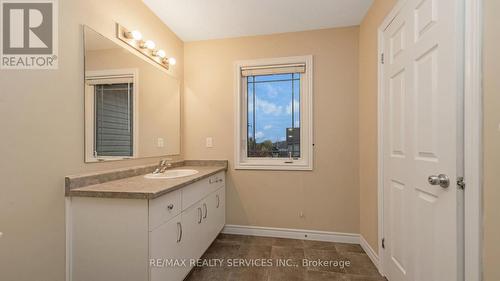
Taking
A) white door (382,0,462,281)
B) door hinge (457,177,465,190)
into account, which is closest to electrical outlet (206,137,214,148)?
white door (382,0,462,281)

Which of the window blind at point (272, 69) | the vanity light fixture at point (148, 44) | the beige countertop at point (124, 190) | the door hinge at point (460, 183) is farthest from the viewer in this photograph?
the window blind at point (272, 69)

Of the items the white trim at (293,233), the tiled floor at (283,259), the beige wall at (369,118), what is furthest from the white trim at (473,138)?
the white trim at (293,233)

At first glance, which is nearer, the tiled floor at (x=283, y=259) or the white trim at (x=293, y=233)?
the tiled floor at (x=283, y=259)

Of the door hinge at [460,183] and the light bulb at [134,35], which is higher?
the light bulb at [134,35]

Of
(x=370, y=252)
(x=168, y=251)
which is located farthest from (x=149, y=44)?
(x=370, y=252)

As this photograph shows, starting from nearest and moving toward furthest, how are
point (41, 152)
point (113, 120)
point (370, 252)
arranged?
point (41, 152) < point (113, 120) < point (370, 252)

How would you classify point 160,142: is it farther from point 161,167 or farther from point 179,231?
point 179,231

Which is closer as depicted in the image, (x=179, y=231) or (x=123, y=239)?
(x=123, y=239)

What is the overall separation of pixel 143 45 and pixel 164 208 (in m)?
1.53

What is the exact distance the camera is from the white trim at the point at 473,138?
86 cm

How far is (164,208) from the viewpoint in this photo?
4.36ft

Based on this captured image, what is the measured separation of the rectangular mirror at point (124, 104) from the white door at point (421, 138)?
211 cm

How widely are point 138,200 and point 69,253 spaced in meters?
0.60

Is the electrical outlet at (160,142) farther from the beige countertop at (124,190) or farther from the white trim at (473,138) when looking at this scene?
the white trim at (473,138)
